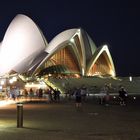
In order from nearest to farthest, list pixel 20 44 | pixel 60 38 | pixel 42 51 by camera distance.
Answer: pixel 42 51 < pixel 60 38 < pixel 20 44

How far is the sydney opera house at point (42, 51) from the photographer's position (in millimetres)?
61750

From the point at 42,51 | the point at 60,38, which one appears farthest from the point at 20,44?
the point at 60,38

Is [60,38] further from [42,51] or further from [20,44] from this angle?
[20,44]

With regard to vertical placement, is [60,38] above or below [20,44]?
above

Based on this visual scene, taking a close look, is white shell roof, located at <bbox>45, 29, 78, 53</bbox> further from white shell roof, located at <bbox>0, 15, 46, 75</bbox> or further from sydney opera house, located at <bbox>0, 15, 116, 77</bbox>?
white shell roof, located at <bbox>0, 15, 46, 75</bbox>

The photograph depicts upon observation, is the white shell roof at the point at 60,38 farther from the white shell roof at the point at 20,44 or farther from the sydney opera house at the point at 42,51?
the white shell roof at the point at 20,44

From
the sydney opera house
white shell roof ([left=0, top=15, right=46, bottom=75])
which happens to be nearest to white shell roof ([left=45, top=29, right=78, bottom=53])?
the sydney opera house

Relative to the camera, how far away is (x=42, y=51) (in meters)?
62.6

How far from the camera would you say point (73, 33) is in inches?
2425

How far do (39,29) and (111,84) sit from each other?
1571 centimetres

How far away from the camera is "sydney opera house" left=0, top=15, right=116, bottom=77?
61.8 metres

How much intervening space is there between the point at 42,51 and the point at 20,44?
3.95 meters

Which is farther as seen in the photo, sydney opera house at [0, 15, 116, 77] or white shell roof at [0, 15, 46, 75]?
white shell roof at [0, 15, 46, 75]

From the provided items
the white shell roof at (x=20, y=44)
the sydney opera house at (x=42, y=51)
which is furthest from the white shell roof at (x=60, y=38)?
the white shell roof at (x=20, y=44)
